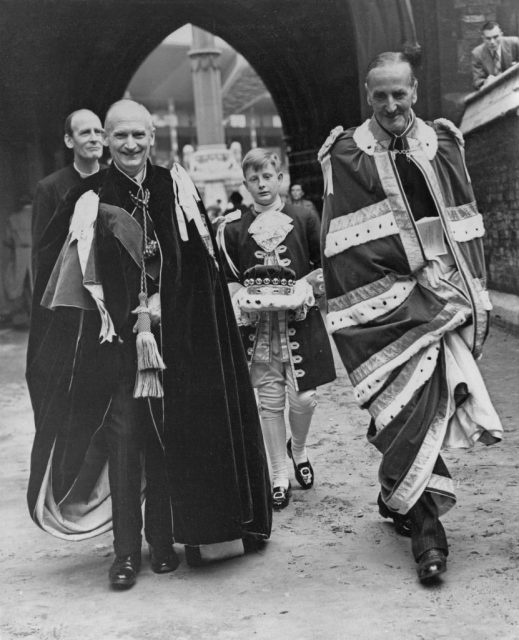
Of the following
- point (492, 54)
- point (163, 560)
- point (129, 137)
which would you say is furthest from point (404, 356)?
point (492, 54)

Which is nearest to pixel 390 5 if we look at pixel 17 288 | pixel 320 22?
pixel 320 22

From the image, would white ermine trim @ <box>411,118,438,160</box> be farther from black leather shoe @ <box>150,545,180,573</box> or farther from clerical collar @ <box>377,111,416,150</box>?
black leather shoe @ <box>150,545,180,573</box>

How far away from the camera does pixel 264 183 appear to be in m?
4.86

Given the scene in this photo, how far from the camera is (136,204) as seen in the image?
4.02 metres

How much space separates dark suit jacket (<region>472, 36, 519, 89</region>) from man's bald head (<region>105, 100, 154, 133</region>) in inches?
286

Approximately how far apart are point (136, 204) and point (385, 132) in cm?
101

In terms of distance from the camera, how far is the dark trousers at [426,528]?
3.76 meters

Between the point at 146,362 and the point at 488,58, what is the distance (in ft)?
25.6

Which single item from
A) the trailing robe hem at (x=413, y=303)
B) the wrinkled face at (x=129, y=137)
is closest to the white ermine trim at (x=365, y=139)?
the trailing robe hem at (x=413, y=303)

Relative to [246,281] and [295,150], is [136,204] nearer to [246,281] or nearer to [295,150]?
[246,281]

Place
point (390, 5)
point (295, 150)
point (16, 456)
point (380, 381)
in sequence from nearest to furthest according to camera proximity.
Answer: point (380, 381) < point (16, 456) < point (390, 5) < point (295, 150)

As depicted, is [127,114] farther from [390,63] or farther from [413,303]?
[413,303]

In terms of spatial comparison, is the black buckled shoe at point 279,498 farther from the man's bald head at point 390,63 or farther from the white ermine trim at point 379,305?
the man's bald head at point 390,63

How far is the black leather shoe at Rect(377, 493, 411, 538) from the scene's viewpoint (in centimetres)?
423
